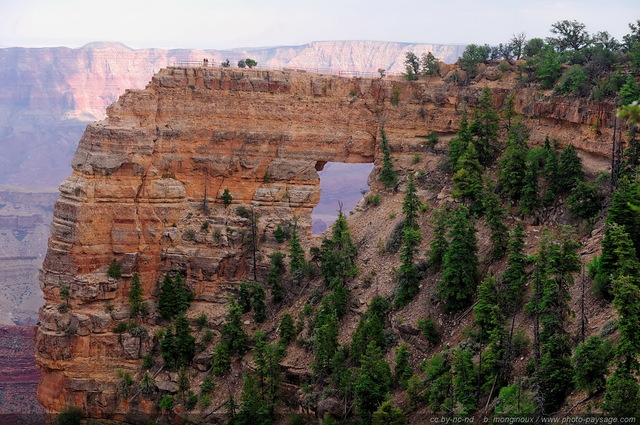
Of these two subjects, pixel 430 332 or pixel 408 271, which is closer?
pixel 430 332

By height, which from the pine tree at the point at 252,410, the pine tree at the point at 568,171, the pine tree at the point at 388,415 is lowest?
the pine tree at the point at 252,410

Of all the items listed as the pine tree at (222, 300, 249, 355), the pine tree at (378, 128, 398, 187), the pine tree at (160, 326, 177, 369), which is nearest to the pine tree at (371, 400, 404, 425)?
the pine tree at (222, 300, 249, 355)

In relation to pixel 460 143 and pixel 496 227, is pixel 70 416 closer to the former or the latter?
pixel 496 227

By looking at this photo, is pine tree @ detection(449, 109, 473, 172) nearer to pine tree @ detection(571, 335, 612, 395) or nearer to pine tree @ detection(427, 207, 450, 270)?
pine tree @ detection(427, 207, 450, 270)

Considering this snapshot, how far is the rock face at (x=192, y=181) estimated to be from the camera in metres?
66.0

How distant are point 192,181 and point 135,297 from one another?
10213 millimetres

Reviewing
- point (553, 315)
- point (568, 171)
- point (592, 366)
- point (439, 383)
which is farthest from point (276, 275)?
point (592, 366)

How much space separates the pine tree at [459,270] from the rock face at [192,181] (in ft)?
56.7

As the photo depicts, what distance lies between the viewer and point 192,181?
69000 mm

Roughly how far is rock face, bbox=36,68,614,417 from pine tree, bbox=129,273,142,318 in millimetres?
821

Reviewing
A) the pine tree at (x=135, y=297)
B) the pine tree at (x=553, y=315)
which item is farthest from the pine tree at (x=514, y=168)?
the pine tree at (x=135, y=297)

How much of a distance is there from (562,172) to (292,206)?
22.8 metres

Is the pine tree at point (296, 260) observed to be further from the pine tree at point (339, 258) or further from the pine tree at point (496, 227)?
the pine tree at point (496, 227)

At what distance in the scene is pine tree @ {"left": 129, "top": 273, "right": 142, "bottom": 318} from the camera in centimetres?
6612
